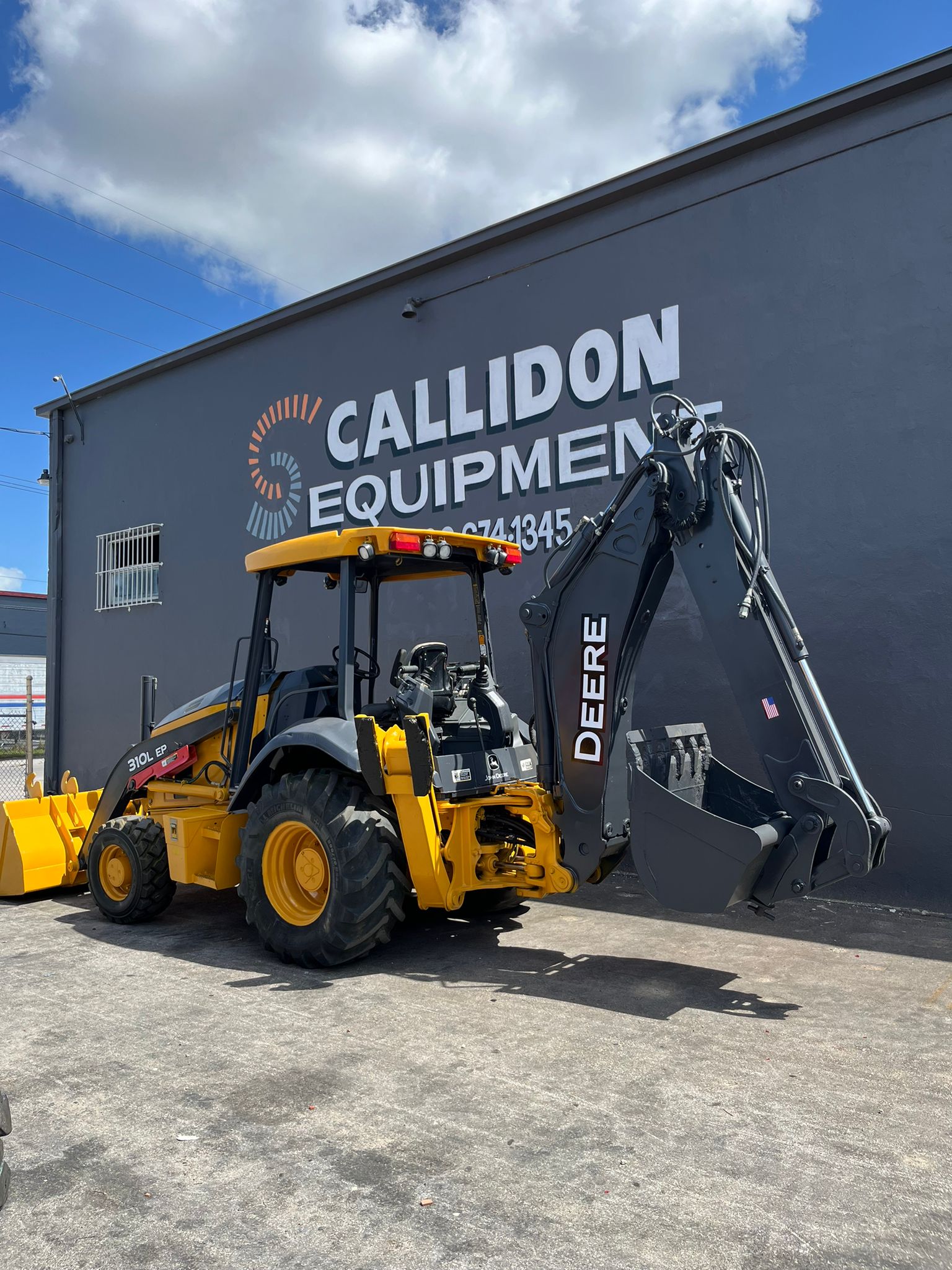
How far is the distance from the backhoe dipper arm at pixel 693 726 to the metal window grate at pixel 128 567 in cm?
881

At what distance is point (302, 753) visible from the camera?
20.3 ft

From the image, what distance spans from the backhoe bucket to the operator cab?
1.14 m

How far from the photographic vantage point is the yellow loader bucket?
7.55 metres

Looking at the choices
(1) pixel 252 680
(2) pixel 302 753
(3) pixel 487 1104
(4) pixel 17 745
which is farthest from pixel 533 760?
(4) pixel 17 745

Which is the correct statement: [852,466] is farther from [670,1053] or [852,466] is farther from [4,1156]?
[4,1156]

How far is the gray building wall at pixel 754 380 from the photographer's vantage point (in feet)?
23.6

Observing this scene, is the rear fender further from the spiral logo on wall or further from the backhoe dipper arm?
the spiral logo on wall

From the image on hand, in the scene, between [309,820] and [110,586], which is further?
[110,586]

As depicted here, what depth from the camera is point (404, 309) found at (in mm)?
10359

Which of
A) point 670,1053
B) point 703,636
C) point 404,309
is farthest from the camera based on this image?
point 404,309

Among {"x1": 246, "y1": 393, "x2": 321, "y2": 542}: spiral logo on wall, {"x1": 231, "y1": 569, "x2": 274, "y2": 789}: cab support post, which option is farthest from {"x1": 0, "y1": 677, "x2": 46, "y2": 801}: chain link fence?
{"x1": 231, "y1": 569, "x2": 274, "y2": 789}: cab support post

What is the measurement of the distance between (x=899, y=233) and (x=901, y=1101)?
612 cm

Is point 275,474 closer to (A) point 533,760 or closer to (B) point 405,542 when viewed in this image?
(B) point 405,542

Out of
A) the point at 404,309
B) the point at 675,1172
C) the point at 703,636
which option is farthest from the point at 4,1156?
the point at 404,309
